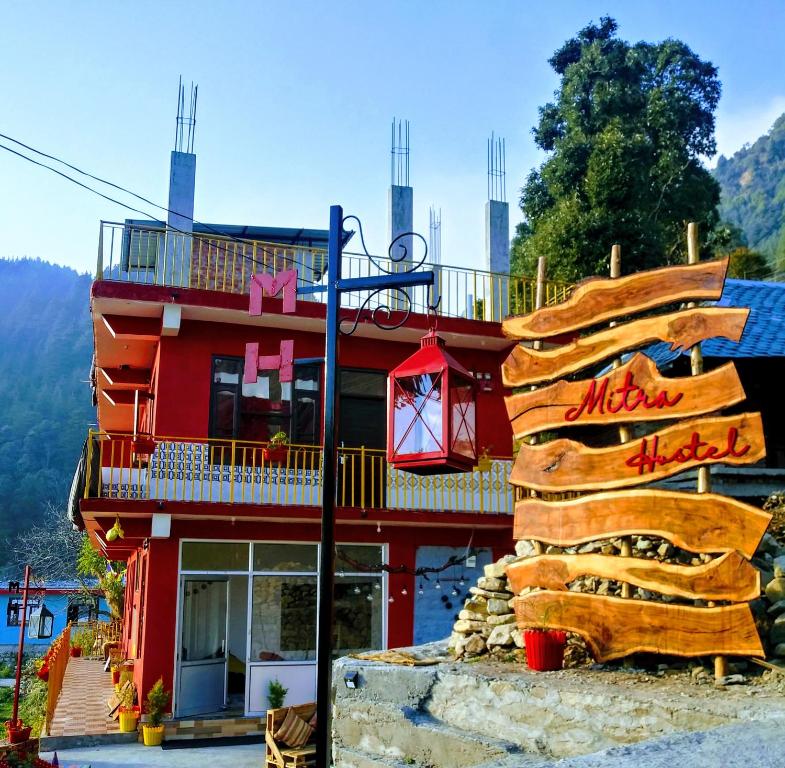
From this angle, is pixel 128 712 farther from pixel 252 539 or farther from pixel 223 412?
pixel 223 412

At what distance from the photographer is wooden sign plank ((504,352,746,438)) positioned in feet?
24.6

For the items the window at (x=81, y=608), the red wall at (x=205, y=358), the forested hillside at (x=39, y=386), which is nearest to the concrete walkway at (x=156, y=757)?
the red wall at (x=205, y=358)

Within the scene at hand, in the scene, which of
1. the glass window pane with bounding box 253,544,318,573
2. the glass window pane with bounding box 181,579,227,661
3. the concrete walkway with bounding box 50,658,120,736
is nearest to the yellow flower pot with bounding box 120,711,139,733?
the concrete walkway with bounding box 50,658,120,736

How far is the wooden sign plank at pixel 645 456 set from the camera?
7273mm

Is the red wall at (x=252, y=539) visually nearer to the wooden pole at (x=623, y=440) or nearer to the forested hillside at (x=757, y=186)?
the wooden pole at (x=623, y=440)

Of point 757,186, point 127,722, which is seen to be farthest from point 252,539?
point 757,186

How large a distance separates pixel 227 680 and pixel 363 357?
19.3 ft

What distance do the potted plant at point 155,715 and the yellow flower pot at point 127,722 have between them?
7.4 inches

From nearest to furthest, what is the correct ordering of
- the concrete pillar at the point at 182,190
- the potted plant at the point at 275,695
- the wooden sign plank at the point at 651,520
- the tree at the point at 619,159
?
1. the wooden sign plank at the point at 651,520
2. the potted plant at the point at 275,695
3. the concrete pillar at the point at 182,190
4. the tree at the point at 619,159

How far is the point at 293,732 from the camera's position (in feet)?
36.8

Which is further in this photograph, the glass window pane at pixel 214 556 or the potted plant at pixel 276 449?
the glass window pane at pixel 214 556

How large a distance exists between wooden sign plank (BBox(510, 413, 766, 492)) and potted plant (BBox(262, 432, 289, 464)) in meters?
5.98

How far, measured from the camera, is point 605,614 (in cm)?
789

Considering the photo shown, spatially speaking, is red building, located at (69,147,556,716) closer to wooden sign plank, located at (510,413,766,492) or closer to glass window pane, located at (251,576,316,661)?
glass window pane, located at (251,576,316,661)
